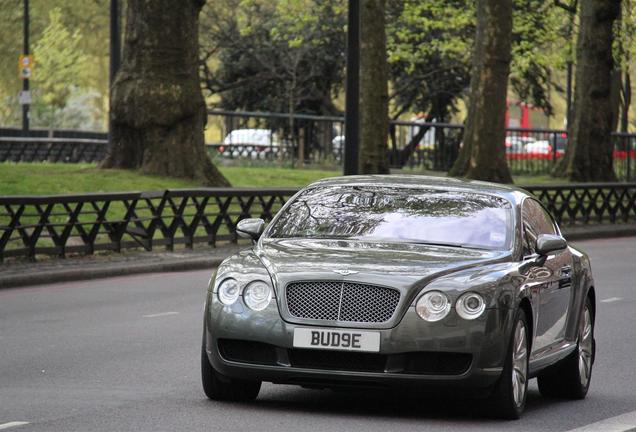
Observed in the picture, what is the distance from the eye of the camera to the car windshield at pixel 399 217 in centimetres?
995

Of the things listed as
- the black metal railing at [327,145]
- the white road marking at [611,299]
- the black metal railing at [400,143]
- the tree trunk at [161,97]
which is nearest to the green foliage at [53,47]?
the black metal railing at [327,145]

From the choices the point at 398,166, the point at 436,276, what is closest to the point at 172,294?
the point at 436,276

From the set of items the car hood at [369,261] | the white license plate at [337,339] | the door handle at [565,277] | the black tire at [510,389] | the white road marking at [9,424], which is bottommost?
the white road marking at [9,424]

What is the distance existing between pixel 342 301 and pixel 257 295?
1.69 ft

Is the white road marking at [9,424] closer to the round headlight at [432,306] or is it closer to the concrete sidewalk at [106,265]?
the round headlight at [432,306]

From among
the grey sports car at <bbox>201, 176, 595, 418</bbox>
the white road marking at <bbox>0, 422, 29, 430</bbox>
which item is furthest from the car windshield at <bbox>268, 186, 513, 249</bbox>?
the white road marking at <bbox>0, 422, 29, 430</bbox>

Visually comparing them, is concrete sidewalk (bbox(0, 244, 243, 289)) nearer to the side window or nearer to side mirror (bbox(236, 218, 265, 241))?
side mirror (bbox(236, 218, 265, 241))

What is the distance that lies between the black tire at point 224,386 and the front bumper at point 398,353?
0.38 metres

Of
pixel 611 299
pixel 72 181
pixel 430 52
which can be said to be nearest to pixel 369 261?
pixel 611 299

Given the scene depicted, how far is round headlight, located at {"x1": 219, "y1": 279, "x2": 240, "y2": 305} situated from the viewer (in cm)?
916

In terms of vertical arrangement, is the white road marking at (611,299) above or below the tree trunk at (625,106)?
below

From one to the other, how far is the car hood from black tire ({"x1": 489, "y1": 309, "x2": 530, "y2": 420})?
46 centimetres

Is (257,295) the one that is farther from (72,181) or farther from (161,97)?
(161,97)

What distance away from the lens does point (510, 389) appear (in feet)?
29.7
